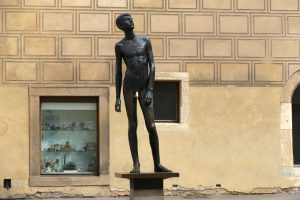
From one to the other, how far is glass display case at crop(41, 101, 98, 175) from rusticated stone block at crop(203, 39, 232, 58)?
101 inches

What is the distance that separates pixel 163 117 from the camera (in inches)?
564

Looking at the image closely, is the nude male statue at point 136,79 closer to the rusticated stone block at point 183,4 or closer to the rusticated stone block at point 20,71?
the rusticated stone block at point 20,71

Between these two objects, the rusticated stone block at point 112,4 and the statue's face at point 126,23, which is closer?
the statue's face at point 126,23

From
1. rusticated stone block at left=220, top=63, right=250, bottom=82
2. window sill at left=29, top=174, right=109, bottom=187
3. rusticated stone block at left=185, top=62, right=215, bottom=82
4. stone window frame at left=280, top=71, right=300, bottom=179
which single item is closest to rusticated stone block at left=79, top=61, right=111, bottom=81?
rusticated stone block at left=185, top=62, right=215, bottom=82

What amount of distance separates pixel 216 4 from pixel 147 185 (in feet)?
19.8

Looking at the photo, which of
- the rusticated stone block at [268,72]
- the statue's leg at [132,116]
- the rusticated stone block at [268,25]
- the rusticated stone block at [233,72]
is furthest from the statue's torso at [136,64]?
the rusticated stone block at [268,25]

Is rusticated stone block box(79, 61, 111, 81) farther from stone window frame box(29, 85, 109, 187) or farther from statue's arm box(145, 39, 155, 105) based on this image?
statue's arm box(145, 39, 155, 105)

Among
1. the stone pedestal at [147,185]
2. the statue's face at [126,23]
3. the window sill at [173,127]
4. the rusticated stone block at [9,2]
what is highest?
the rusticated stone block at [9,2]

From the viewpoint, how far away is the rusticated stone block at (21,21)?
13.9 m

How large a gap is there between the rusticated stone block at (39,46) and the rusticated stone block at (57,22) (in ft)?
0.75

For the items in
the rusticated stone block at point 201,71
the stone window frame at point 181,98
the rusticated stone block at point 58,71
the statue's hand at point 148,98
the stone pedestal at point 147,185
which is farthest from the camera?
the rusticated stone block at point 201,71

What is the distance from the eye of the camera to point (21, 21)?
1395 cm

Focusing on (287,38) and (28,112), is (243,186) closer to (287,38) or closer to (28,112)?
(287,38)

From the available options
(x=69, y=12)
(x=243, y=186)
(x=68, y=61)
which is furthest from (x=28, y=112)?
(x=243, y=186)
